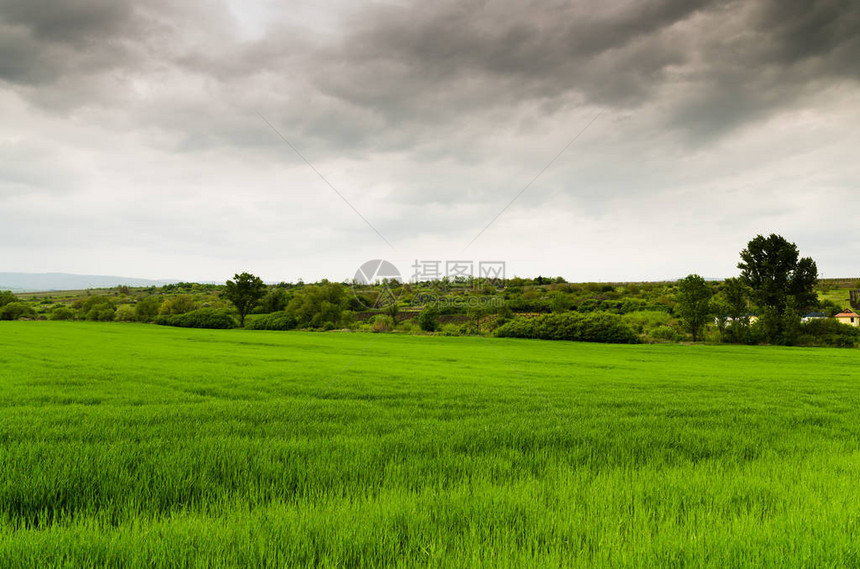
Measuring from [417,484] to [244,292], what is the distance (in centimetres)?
6665

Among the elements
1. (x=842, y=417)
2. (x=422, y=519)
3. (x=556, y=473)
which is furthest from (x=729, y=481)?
(x=842, y=417)

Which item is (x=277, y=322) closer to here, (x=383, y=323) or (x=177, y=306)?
(x=383, y=323)

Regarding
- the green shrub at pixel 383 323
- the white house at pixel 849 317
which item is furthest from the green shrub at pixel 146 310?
the white house at pixel 849 317

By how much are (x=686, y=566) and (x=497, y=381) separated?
34.2ft

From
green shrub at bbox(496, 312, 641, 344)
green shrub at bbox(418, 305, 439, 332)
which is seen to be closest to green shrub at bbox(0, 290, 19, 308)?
green shrub at bbox(418, 305, 439, 332)

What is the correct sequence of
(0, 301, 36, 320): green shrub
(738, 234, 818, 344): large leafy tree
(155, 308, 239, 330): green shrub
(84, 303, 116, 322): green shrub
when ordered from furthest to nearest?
(0, 301, 36, 320): green shrub
(84, 303, 116, 322): green shrub
(155, 308, 239, 330): green shrub
(738, 234, 818, 344): large leafy tree

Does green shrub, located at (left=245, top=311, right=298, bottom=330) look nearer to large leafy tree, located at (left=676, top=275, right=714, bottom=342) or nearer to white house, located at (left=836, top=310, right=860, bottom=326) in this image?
large leafy tree, located at (left=676, top=275, right=714, bottom=342)

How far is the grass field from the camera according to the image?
98.9 inches

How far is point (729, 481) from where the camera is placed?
3898mm

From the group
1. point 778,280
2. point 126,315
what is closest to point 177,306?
point 126,315

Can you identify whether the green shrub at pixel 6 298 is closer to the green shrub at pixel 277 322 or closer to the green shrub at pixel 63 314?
the green shrub at pixel 63 314

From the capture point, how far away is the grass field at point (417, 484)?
2.51 m

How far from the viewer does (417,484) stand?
12.6ft

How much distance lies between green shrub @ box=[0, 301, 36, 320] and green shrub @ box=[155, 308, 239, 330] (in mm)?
31090
